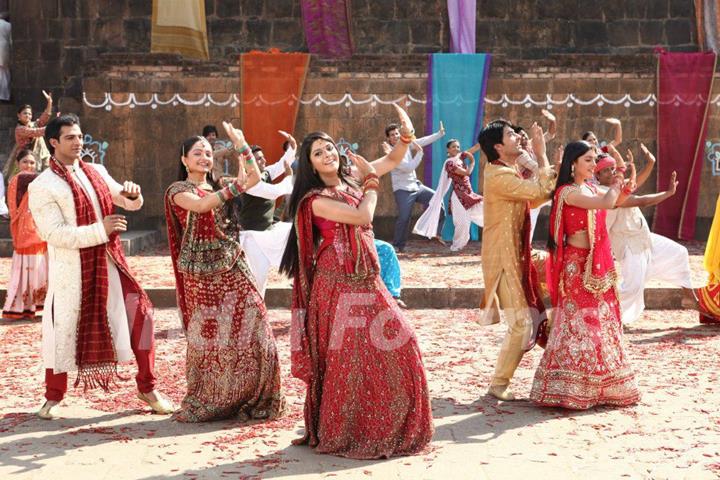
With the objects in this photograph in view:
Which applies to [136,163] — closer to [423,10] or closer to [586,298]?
[423,10]

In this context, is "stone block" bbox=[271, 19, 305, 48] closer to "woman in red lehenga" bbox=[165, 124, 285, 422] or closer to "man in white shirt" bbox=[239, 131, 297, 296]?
"man in white shirt" bbox=[239, 131, 297, 296]

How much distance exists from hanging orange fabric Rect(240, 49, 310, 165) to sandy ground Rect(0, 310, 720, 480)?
27.8 ft

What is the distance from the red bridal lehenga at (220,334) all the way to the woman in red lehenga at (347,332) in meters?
0.64

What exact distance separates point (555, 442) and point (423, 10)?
1567 cm

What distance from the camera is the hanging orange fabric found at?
15.5 m

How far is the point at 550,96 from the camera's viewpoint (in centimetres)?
1556

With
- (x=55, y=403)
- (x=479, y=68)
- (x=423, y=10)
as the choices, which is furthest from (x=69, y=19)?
(x=55, y=403)

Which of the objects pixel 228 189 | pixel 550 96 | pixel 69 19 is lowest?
pixel 228 189

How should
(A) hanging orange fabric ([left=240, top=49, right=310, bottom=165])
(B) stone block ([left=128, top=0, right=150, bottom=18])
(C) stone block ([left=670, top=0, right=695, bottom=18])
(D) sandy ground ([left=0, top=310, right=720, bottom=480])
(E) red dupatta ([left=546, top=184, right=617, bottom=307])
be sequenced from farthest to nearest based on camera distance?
(B) stone block ([left=128, top=0, right=150, bottom=18]) < (C) stone block ([left=670, top=0, right=695, bottom=18]) < (A) hanging orange fabric ([left=240, top=49, right=310, bottom=165]) < (E) red dupatta ([left=546, top=184, right=617, bottom=307]) < (D) sandy ground ([left=0, top=310, right=720, bottom=480])

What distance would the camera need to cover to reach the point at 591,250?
19.7 ft

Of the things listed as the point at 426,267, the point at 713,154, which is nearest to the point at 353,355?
the point at 426,267

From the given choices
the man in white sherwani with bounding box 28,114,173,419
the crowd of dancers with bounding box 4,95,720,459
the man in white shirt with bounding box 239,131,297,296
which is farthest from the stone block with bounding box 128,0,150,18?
the man in white sherwani with bounding box 28,114,173,419

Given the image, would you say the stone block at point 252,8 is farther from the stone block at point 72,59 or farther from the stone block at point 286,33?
the stone block at point 72,59

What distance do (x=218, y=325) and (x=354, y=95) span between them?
1027cm
